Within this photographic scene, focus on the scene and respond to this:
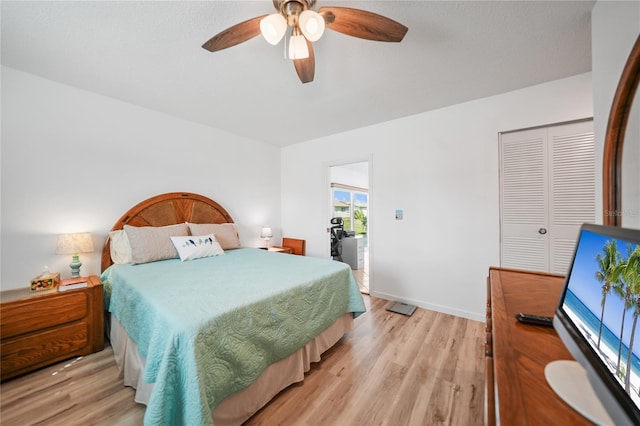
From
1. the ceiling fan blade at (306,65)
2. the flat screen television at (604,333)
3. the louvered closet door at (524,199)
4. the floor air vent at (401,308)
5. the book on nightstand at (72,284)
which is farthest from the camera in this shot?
the floor air vent at (401,308)

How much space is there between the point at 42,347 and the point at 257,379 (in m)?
1.76

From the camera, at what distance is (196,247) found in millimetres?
2613

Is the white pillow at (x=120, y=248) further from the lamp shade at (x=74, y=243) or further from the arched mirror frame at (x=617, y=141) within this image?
the arched mirror frame at (x=617, y=141)

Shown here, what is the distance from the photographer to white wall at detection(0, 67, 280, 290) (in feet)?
6.62

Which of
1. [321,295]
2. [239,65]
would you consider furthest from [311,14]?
[321,295]

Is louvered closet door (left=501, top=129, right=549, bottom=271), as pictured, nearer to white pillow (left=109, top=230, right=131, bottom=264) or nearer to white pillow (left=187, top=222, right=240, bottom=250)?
white pillow (left=187, top=222, right=240, bottom=250)

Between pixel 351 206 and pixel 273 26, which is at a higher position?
pixel 273 26

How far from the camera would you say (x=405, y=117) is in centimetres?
301

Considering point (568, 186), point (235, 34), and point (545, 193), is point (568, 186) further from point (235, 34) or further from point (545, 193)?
point (235, 34)

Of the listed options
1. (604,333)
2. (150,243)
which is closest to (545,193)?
(604,333)

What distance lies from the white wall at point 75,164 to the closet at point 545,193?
370 cm

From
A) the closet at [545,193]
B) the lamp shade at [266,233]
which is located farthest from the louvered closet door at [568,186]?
the lamp shade at [266,233]

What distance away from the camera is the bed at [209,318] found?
107 centimetres

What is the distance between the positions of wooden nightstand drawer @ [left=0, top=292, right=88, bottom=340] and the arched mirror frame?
3606 millimetres
